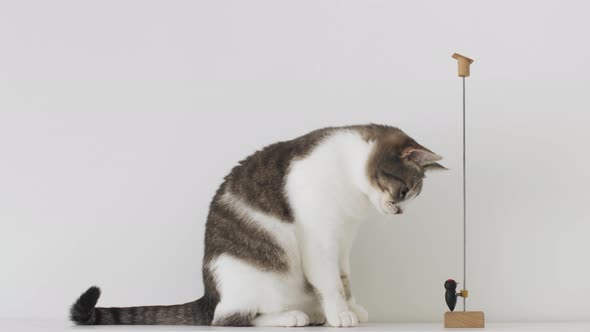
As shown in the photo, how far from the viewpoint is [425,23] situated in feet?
8.97

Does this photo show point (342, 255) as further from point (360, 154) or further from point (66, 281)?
point (66, 281)

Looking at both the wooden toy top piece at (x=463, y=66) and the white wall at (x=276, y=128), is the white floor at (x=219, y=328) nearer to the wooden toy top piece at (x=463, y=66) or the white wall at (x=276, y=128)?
the white wall at (x=276, y=128)

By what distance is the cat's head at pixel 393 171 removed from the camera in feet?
7.36

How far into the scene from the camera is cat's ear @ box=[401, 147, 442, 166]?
86.4 inches

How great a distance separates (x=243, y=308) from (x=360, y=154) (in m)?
0.53

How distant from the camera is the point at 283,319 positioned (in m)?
2.19

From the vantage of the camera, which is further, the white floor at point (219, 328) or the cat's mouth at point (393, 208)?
the cat's mouth at point (393, 208)

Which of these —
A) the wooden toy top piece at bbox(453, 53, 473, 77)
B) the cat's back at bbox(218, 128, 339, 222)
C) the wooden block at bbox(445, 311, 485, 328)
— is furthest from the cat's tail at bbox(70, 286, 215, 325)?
the wooden toy top piece at bbox(453, 53, 473, 77)

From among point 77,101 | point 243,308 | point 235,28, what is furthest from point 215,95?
point 243,308

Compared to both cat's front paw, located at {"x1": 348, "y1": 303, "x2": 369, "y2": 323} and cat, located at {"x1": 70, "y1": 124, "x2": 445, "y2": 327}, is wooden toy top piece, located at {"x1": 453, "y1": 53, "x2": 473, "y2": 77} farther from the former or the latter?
cat's front paw, located at {"x1": 348, "y1": 303, "x2": 369, "y2": 323}

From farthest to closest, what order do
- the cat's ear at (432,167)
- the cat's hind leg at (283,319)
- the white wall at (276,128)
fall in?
1. the white wall at (276,128)
2. the cat's ear at (432,167)
3. the cat's hind leg at (283,319)

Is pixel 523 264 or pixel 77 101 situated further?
pixel 77 101

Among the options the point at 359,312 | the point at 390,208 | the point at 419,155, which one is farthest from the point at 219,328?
the point at 419,155

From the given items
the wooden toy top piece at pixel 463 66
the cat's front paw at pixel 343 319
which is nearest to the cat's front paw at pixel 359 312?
the cat's front paw at pixel 343 319
